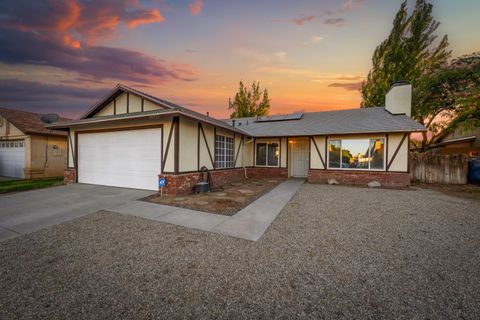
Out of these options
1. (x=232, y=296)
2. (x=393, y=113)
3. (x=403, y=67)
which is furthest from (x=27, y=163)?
(x=403, y=67)

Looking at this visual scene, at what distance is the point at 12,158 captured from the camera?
13.7 metres

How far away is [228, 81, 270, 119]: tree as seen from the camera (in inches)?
1235

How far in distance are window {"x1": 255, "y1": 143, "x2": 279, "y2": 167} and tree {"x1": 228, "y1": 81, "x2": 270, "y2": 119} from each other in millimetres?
18797

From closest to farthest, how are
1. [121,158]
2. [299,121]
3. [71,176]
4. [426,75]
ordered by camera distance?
[121,158] < [71,176] < [426,75] < [299,121]

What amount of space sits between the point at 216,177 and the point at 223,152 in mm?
1746

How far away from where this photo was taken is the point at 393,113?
1230 centimetres

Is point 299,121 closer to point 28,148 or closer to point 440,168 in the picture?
point 440,168

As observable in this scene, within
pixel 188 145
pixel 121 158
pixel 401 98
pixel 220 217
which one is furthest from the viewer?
pixel 401 98

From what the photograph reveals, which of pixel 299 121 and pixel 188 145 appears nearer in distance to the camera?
pixel 188 145

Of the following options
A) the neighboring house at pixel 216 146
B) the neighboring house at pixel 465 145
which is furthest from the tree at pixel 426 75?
the neighboring house at pixel 216 146

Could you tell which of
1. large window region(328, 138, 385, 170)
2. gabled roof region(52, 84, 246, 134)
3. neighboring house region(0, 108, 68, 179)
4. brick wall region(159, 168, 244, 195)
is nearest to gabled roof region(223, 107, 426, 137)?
large window region(328, 138, 385, 170)

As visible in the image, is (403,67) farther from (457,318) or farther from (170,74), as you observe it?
(457,318)

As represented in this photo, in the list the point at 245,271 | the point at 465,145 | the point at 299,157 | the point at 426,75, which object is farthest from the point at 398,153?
the point at 465,145

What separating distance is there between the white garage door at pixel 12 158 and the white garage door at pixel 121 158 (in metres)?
6.80
